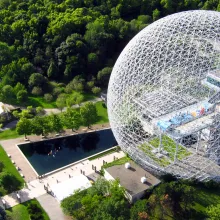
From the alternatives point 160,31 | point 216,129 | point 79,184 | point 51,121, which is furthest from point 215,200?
point 51,121

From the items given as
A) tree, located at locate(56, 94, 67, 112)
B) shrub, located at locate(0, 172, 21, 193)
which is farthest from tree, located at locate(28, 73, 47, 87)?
shrub, located at locate(0, 172, 21, 193)

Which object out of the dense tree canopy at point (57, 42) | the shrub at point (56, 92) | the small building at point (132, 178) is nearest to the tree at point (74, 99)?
the shrub at point (56, 92)

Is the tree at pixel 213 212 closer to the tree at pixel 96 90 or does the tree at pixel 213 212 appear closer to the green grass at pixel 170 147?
the green grass at pixel 170 147

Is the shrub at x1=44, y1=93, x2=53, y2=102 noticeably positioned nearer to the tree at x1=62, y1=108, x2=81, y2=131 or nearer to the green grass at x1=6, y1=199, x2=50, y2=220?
the tree at x1=62, y1=108, x2=81, y2=131

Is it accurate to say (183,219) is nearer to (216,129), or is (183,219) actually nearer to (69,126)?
(216,129)

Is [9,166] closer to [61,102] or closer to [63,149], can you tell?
[63,149]

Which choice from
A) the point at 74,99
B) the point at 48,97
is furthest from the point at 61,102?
the point at 48,97
